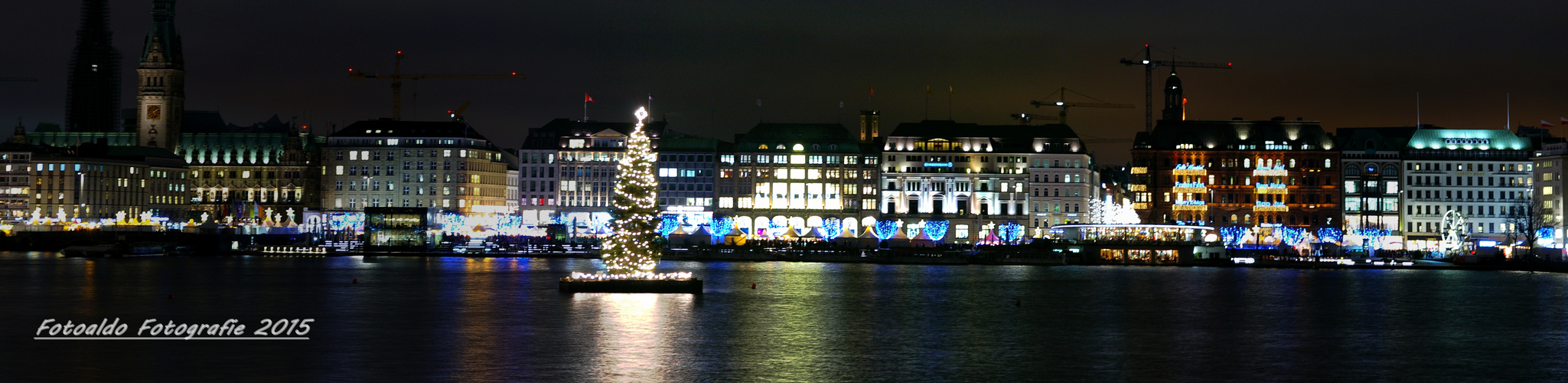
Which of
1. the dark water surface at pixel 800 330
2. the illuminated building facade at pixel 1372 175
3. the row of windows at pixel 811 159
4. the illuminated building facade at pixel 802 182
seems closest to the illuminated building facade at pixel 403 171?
the illuminated building facade at pixel 802 182

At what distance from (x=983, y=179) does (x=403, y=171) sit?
73.8 meters

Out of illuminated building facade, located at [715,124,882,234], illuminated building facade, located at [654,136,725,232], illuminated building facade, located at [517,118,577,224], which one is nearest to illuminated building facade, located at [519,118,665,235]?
illuminated building facade, located at [517,118,577,224]

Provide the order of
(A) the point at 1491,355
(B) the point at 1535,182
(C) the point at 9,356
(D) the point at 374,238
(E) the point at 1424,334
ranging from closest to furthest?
(C) the point at 9,356 → (A) the point at 1491,355 → (E) the point at 1424,334 → (D) the point at 374,238 → (B) the point at 1535,182

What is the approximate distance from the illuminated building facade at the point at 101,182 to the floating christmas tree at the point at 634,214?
463 feet

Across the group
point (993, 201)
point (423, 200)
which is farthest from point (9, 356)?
point (423, 200)

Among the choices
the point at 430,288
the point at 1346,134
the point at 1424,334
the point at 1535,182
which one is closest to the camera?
the point at 1424,334

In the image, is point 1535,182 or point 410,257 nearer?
point 410,257

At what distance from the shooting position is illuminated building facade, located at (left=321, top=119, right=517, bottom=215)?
190750mm

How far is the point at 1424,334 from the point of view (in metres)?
50.3

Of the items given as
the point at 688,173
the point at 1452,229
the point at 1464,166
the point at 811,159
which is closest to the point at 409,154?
the point at 688,173

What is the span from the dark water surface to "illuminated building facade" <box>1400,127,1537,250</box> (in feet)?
272

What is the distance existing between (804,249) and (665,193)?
1560 inches

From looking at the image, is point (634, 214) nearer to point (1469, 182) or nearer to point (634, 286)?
point (634, 286)

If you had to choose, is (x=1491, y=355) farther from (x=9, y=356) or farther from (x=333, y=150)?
(x=333, y=150)
